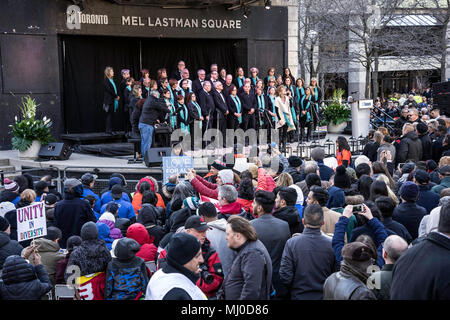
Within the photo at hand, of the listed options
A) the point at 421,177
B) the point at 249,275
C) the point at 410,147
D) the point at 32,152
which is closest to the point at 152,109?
the point at 32,152

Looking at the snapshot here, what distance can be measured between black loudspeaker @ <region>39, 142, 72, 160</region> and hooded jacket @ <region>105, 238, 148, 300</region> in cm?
1043

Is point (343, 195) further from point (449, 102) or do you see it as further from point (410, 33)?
point (410, 33)

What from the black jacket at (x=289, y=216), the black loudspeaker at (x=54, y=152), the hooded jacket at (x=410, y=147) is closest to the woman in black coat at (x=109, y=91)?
the black loudspeaker at (x=54, y=152)

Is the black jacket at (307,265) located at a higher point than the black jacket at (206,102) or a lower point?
lower

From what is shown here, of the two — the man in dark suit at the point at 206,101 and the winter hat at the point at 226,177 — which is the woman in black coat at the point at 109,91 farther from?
the winter hat at the point at 226,177

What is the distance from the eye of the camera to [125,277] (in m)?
4.80

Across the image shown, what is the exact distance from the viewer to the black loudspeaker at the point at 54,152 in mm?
14758

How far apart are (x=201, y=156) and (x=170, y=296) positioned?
11152 mm

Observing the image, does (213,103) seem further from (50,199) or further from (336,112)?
(50,199)

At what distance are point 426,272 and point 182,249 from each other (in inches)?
60.7

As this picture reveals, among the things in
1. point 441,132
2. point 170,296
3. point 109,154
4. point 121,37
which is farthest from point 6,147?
point 170,296

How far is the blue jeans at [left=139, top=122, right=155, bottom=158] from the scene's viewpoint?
13469 mm

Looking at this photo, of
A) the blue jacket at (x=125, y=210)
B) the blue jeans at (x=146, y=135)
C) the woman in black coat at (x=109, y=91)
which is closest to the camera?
the blue jacket at (x=125, y=210)

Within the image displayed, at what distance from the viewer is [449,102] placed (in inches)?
623
